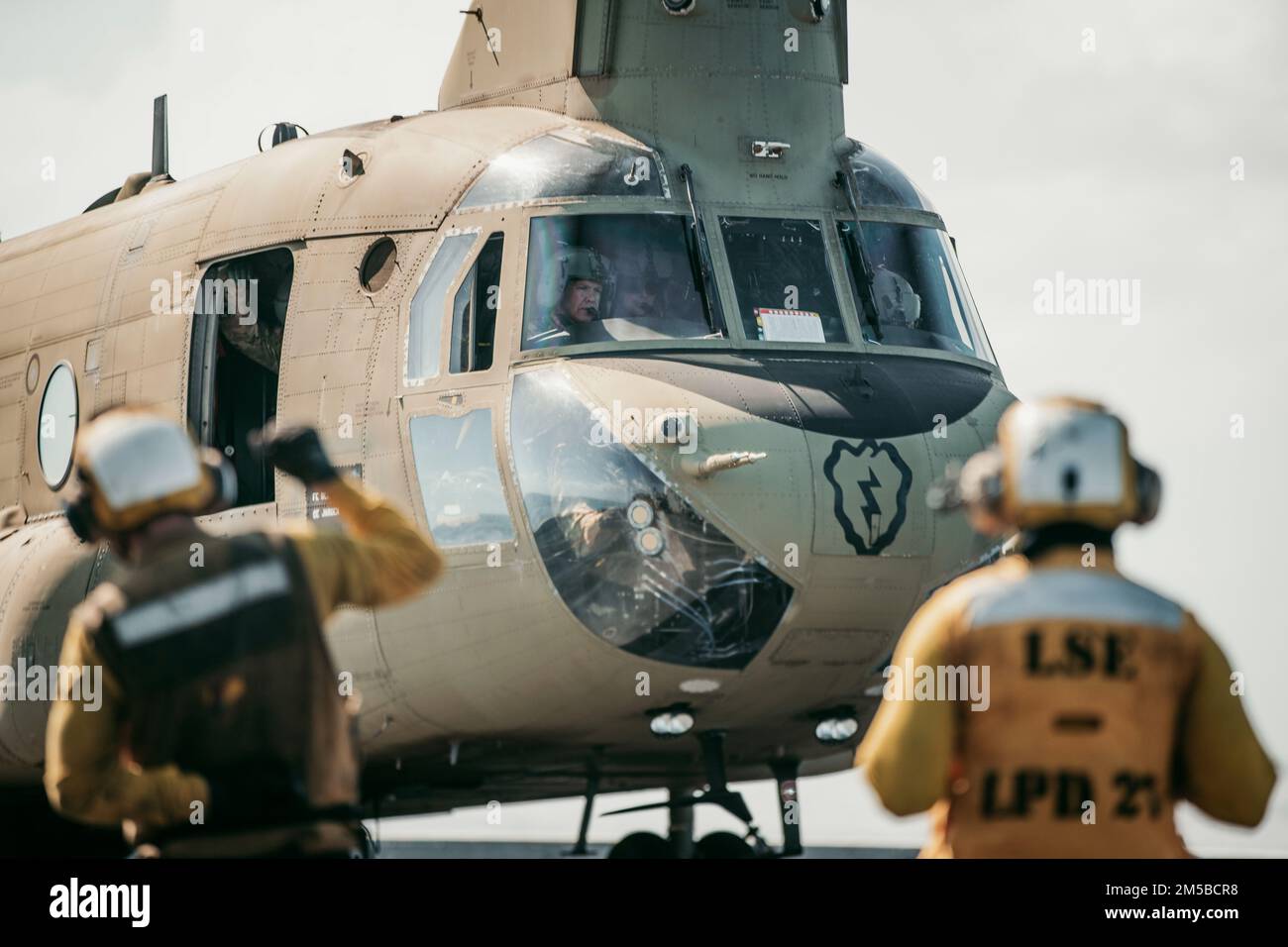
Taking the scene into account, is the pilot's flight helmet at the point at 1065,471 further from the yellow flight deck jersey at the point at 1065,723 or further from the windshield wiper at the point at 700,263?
the windshield wiper at the point at 700,263

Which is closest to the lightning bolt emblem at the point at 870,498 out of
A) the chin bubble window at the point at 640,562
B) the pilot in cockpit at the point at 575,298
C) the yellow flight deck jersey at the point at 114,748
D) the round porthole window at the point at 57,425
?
the chin bubble window at the point at 640,562

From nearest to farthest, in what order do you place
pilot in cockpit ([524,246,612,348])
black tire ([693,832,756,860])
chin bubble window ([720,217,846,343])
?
pilot in cockpit ([524,246,612,348])
chin bubble window ([720,217,846,343])
black tire ([693,832,756,860])

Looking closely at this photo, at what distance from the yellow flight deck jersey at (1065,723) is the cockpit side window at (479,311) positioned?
19.2 feet

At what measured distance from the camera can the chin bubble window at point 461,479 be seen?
34.2 ft

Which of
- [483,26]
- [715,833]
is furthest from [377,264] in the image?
[715,833]

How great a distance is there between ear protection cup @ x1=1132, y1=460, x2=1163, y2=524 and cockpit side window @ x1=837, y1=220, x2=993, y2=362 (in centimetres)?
590

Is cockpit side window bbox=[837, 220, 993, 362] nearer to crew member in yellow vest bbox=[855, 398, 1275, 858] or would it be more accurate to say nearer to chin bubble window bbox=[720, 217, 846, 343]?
chin bubble window bbox=[720, 217, 846, 343]

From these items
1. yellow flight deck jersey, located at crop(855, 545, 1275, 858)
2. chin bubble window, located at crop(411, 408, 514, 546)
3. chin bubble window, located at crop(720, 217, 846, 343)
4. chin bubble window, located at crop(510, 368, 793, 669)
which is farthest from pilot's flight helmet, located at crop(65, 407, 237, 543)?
chin bubble window, located at crop(720, 217, 846, 343)

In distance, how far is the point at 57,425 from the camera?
13.1 metres

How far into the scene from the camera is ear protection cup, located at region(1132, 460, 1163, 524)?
17.1ft

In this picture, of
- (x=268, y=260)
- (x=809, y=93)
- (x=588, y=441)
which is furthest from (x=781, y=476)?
(x=268, y=260)

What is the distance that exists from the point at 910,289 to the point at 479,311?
2.39 metres
